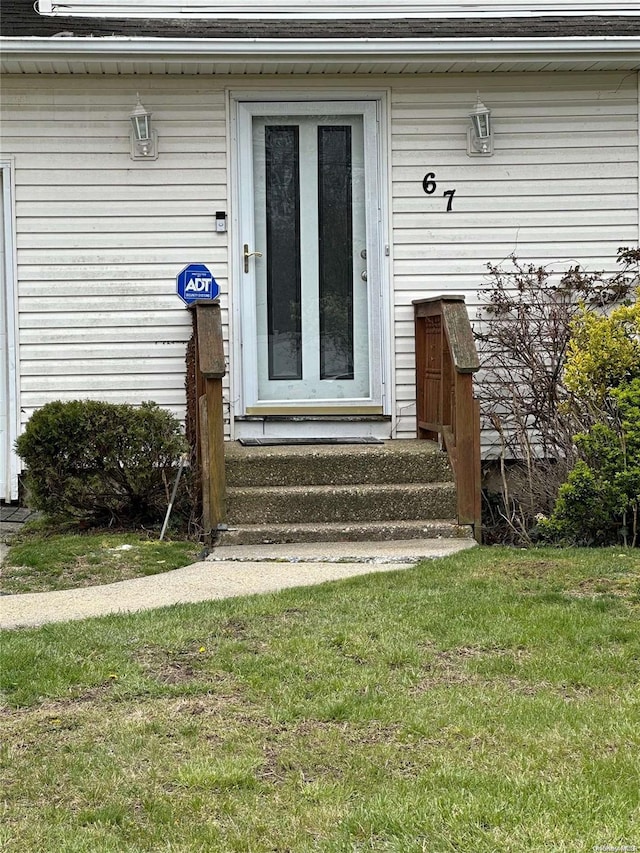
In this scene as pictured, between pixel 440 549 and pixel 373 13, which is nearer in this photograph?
pixel 440 549

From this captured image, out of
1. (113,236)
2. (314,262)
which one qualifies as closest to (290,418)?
(314,262)

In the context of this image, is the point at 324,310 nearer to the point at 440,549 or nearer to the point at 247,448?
the point at 247,448

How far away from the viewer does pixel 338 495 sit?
23.8ft

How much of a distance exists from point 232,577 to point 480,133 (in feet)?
14.5

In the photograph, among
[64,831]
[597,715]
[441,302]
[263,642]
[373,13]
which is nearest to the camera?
[64,831]

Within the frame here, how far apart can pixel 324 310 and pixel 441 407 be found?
1.48 meters

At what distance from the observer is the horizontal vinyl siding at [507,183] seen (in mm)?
8547

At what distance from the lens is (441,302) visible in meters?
7.60

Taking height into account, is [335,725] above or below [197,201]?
below

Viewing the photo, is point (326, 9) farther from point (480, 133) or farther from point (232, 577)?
point (232, 577)

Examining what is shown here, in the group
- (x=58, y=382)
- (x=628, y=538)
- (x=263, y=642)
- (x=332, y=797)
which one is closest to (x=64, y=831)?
(x=332, y=797)

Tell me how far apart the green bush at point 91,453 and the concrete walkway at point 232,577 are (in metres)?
0.93

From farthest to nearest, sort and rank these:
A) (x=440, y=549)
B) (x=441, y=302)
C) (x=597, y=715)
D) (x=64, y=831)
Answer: (x=441, y=302) < (x=440, y=549) < (x=597, y=715) < (x=64, y=831)

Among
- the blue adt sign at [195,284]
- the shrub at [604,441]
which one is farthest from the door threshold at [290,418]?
the shrub at [604,441]
